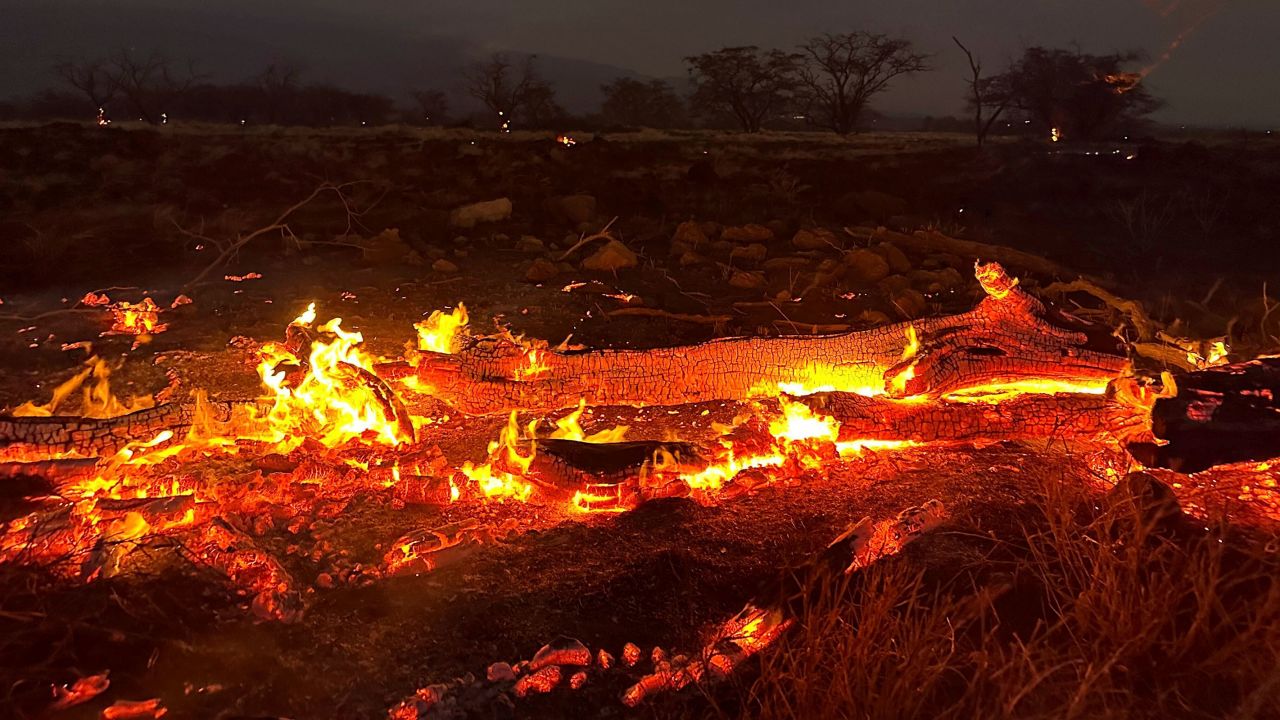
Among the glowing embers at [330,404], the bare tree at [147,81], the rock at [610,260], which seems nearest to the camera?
the glowing embers at [330,404]

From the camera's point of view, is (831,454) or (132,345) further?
(132,345)

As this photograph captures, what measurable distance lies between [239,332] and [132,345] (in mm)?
716

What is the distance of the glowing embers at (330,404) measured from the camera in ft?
12.9

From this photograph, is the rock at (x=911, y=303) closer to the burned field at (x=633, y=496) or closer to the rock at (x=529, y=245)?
the burned field at (x=633, y=496)

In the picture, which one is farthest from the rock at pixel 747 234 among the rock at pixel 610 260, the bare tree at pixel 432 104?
the bare tree at pixel 432 104

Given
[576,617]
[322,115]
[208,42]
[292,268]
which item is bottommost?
[576,617]

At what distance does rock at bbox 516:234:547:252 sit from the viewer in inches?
365

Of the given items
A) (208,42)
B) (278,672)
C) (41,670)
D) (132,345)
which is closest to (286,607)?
(278,672)

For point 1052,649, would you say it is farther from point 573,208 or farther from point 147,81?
point 147,81

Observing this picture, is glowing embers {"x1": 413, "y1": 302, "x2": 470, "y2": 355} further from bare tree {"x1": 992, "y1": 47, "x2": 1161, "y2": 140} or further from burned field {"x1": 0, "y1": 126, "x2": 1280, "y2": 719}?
bare tree {"x1": 992, "y1": 47, "x2": 1161, "y2": 140}

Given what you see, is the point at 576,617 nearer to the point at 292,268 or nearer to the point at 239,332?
the point at 239,332

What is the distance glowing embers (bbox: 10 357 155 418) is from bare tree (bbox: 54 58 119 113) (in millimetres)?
41310

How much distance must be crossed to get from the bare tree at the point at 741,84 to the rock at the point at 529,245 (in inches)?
1232

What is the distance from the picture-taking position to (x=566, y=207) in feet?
36.6
